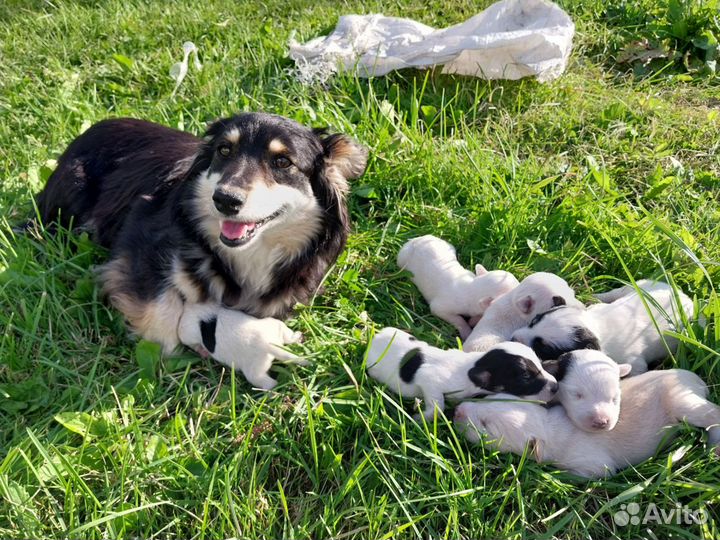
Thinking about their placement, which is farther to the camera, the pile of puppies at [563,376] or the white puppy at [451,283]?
the white puppy at [451,283]

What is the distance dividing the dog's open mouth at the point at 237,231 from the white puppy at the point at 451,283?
720 mm

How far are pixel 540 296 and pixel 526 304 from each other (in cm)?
6

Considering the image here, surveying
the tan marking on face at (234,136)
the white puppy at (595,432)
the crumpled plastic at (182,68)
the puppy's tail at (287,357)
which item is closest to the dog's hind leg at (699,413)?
the white puppy at (595,432)

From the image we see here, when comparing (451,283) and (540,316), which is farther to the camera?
(451,283)

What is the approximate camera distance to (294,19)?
15.3ft

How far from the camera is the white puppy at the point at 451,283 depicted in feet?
7.89

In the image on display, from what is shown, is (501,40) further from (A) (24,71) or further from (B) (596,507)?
(A) (24,71)

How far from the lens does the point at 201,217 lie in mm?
2354

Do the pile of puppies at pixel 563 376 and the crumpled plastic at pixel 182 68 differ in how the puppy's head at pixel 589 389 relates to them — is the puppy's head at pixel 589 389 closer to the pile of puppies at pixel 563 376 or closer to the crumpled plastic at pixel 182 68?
the pile of puppies at pixel 563 376

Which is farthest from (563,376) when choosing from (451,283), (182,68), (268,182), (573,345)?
(182,68)

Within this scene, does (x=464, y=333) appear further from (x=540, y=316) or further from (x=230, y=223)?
(x=230, y=223)

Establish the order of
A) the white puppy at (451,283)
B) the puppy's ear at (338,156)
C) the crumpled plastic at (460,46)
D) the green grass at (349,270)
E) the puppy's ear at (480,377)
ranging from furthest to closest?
the crumpled plastic at (460,46) < the puppy's ear at (338,156) < the white puppy at (451,283) < the puppy's ear at (480,377) < the green grass at (349,270)

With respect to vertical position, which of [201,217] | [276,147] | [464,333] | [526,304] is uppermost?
[276,147]

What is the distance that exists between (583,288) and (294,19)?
330 cm
